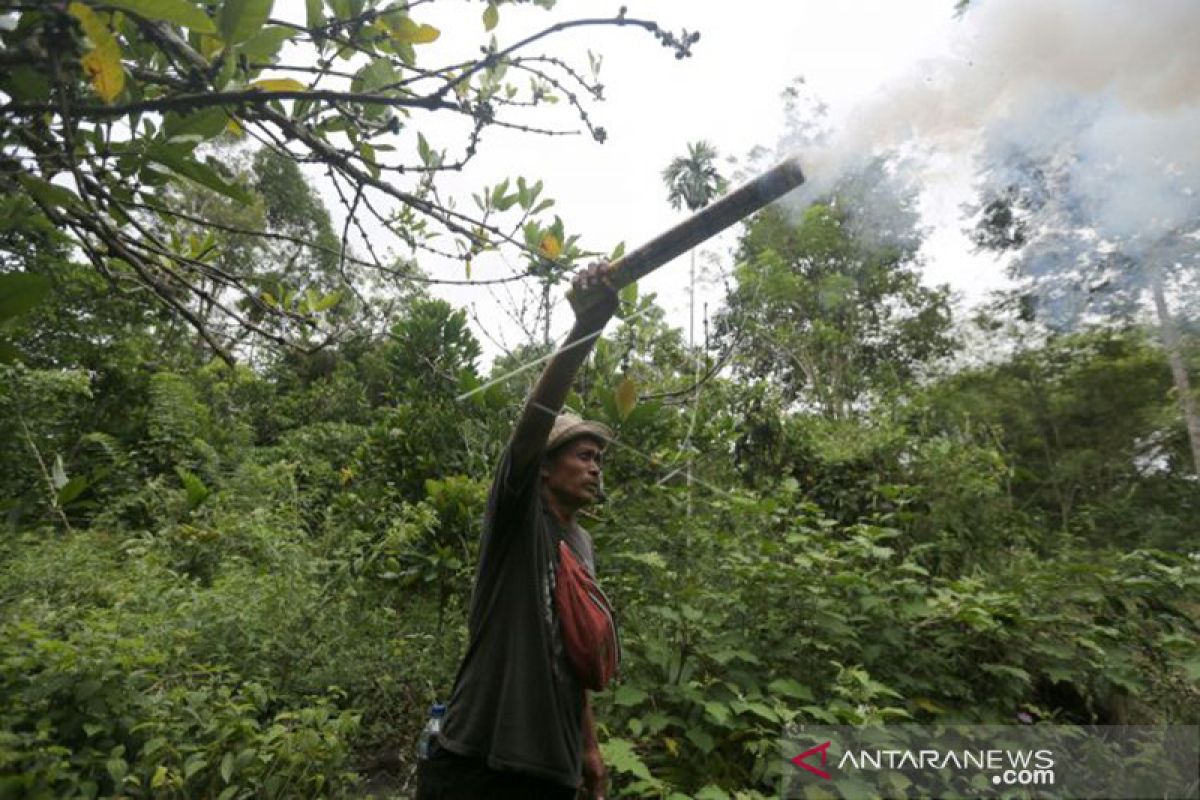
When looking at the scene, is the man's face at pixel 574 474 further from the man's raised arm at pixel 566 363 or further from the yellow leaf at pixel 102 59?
the yellow leaf at pixel 102 59

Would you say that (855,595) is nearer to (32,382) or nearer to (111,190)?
(111,190)

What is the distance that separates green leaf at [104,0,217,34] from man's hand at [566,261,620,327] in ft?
2.99

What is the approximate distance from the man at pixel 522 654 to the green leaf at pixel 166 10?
36.2 inches

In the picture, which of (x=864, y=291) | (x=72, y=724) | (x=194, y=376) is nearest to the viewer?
(x=72, y=724)

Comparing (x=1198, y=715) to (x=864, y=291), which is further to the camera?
(x=864, y=291)

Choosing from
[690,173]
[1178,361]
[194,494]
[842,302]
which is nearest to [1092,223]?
[690,173]

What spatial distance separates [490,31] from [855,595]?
314 cm

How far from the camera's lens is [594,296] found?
1653 mm

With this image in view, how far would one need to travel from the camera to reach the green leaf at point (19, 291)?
1.08m

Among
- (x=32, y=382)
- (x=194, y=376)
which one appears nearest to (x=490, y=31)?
(x=32, y=382)

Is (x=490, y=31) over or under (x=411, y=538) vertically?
over

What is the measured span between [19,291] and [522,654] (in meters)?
1.28

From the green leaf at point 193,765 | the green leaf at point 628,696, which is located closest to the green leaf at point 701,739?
the green leaf at point 628,696

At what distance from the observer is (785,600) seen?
10.8 ft
